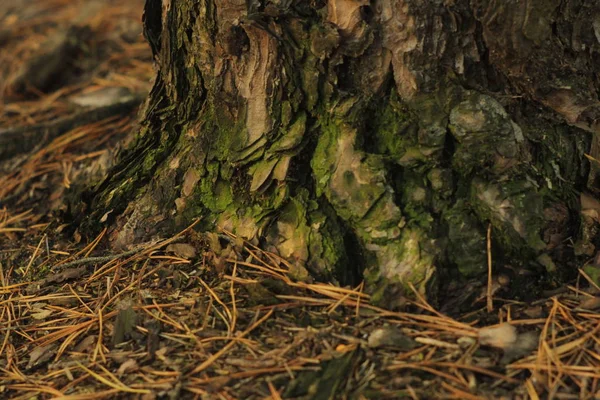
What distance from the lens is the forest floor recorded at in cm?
170

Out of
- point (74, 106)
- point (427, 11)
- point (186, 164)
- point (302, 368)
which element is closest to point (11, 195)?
point (74, 106)

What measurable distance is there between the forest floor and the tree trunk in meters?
0.12

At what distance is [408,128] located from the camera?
2012mm

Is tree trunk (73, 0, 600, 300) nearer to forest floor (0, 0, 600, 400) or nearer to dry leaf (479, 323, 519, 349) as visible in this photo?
forest floor (0, 0, 600, 400)

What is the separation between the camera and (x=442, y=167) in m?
2.00

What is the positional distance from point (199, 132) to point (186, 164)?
13cm

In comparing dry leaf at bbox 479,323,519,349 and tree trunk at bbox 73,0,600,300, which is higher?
tree trunk at bbox 73,0,600,300

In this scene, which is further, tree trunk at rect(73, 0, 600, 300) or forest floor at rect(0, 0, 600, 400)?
tree trunk at rect(73, 0, 600, 300)

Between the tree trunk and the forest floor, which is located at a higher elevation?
the tree trunk

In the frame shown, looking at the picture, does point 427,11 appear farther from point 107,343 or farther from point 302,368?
point 107,343

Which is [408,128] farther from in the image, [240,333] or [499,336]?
[240,333]

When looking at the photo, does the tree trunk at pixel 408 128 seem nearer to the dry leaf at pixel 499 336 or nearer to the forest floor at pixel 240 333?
the forest floor at pixel 240 333

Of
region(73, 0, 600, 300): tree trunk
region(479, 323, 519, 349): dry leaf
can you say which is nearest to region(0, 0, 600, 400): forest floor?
region(479, 323, 519, 349): dry leaf

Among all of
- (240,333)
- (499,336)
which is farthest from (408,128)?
(240,333)
